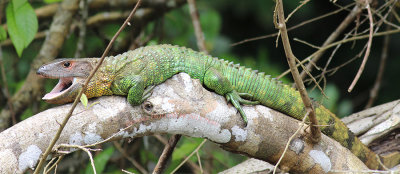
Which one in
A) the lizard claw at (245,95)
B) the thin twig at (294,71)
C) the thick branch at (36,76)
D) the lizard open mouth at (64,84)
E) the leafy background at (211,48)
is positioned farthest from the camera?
the thick branch at (36,76)

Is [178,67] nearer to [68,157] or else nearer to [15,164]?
[15,164]

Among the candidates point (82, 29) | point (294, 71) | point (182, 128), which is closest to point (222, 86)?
point (182, 128)

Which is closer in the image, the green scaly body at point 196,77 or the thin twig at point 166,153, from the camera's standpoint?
the green scaly body at point 196,77

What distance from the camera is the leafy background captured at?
3.74 metres

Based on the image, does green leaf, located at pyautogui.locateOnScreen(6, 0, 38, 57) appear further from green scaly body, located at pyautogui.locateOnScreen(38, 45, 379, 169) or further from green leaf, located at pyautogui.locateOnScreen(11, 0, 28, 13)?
green scaly body, located at pyautogui.locateOnScreen(38, 45, 379, 169)

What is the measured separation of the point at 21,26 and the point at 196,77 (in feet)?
4.14

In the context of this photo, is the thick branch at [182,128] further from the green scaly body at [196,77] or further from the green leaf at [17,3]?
the green leaf at [17,3]

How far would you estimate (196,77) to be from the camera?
2857 millimetres

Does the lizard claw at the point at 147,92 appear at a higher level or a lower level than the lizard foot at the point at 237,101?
lower

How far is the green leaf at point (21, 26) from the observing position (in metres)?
3.26

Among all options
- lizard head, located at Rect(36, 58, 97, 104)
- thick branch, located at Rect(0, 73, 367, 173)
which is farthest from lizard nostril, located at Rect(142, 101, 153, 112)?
lizard head, located at Rect(36, 58, 97, 104)

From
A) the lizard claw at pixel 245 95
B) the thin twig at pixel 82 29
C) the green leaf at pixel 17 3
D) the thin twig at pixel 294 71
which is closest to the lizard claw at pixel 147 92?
the lizard claw at pixel 245 95

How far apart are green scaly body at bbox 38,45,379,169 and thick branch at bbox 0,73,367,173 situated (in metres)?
0.06

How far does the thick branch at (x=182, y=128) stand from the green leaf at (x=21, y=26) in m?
0.95
